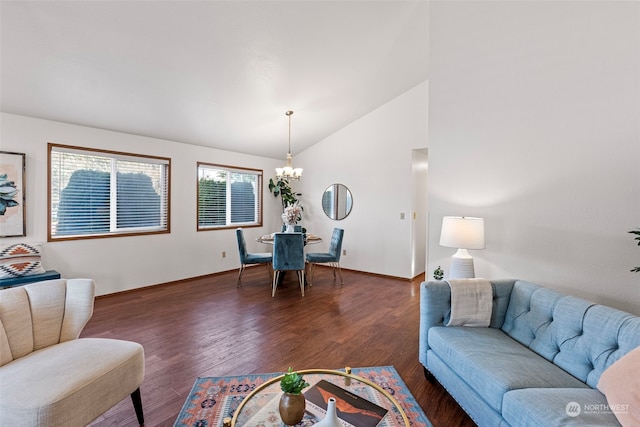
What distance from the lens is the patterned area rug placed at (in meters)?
1.71

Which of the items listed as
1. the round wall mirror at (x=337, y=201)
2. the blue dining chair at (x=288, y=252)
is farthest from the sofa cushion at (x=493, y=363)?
the round wall mirror at (x=337, y=201)

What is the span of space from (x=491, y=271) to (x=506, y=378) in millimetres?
1537

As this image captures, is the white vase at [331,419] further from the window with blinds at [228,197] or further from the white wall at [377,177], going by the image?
the window with blinds at [228,197]

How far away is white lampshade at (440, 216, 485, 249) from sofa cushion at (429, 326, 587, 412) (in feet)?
2.38

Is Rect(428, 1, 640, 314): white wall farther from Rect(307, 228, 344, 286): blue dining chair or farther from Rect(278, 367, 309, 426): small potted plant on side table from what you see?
Rect(278, 367, 309, 426): small potted plant on side table

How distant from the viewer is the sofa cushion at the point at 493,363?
1432 mm

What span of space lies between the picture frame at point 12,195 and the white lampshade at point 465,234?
4.61 meters

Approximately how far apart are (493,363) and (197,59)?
359 centimetres

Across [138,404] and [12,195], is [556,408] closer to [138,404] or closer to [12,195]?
[138,404]

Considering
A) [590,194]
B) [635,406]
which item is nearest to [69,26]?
[635,406]

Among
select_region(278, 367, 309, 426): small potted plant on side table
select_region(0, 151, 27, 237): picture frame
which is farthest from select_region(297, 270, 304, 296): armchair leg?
select_region(0, 151, 27, 237): picture frame

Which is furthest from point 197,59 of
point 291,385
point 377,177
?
point 377,177

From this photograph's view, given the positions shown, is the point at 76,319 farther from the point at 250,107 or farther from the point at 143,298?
the point at 250,107

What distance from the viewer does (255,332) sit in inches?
115
